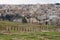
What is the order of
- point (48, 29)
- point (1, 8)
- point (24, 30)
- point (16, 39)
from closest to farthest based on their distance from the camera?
1. point (16, 39)
2. point (24, 30)
3. point (48, 29)
4. point (1, 8)

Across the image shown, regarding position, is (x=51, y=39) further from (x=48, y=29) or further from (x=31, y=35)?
(x=48, y=29)

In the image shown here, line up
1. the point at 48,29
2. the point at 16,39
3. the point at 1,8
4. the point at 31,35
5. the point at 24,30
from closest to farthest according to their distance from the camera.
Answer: the point at 16,39 < the point at 31,35 < the point at 24,30 < the point at 48,29 < the point at 1,8

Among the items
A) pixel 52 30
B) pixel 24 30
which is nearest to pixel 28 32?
pixel 24 30

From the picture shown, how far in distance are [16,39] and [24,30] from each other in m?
3.03

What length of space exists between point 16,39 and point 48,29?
5059 millimetres

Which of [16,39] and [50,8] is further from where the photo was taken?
[50,8]

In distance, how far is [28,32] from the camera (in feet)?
52.0

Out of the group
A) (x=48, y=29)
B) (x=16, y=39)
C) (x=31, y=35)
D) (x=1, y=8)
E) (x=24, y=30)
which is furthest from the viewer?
(x=1, y=8)

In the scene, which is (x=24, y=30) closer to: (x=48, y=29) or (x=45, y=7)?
(x=48, y=29)

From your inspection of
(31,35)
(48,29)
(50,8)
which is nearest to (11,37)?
(31,35)

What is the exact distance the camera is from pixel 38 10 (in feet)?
99.7

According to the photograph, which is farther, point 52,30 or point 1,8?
point 1,8

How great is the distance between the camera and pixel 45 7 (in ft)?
101

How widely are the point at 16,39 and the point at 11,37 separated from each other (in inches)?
30.7
